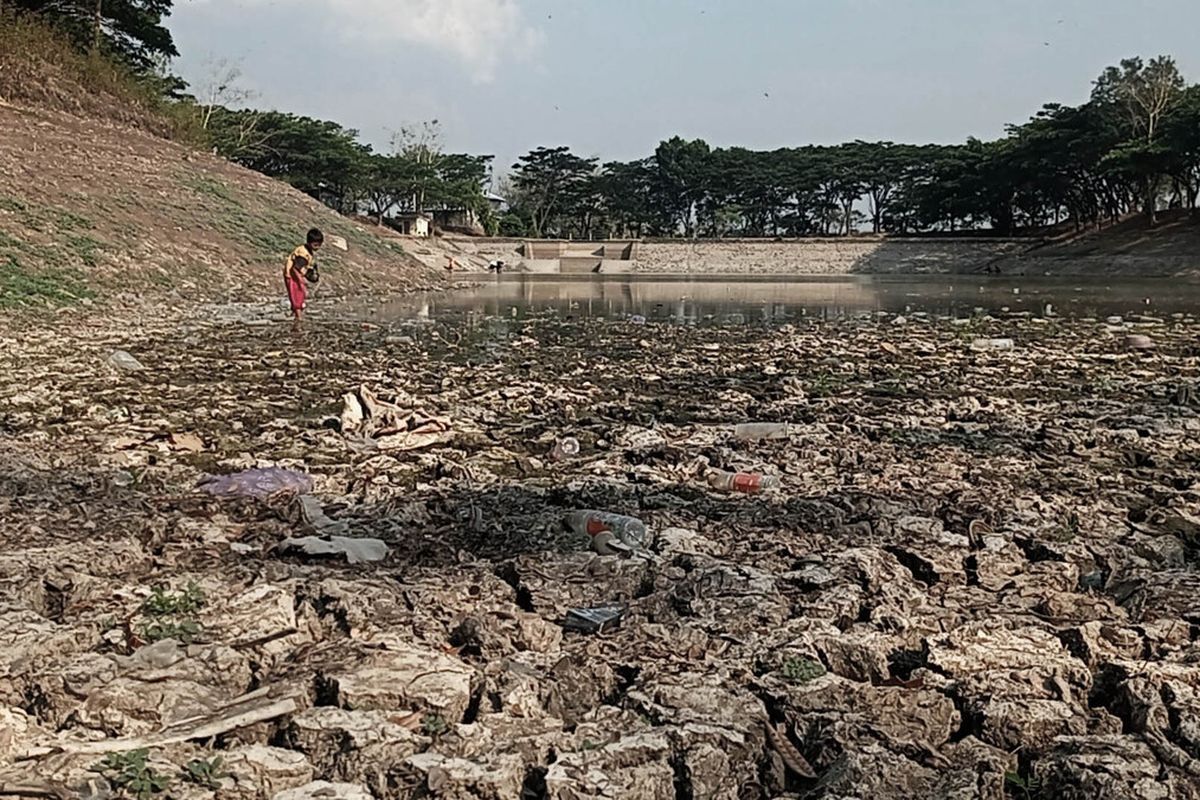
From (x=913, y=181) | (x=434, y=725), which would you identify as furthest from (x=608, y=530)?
(x=913, y=181)

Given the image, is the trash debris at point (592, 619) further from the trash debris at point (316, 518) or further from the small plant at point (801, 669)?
the trash debris at point (316, 518)

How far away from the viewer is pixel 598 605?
297 centimetres

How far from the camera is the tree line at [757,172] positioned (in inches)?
1678

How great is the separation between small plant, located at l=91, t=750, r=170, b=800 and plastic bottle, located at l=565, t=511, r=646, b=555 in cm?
176

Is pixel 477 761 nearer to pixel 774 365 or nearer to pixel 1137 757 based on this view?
pixel 1137 757

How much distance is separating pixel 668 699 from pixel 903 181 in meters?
77.1

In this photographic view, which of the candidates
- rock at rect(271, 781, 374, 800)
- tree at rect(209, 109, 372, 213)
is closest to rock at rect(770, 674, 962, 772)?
rock at rect(271, 781, 374, 800)

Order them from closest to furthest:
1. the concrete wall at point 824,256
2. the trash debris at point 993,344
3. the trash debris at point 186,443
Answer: the trash debris at point 186,443 < the trash debris at point 993,344 < the concrete wall at point 824,256

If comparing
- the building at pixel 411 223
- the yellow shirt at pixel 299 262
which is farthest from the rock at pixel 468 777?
the building at pixel 411 223

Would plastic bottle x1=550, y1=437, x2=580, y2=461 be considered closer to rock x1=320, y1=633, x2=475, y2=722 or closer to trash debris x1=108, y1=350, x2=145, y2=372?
rock x1=320, y1=633, x2=475, y2=722

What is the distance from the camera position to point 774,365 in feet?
28.8

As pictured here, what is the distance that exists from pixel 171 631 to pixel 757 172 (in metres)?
77.4

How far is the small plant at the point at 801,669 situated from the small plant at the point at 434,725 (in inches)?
34.4

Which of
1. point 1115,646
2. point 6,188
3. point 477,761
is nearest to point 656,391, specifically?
point 1115,646
